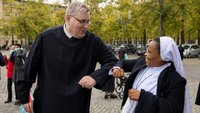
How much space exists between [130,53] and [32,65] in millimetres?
44033

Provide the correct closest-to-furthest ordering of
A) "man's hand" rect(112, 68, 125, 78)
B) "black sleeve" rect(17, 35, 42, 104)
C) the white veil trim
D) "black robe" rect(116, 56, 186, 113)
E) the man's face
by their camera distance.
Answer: "black robe" rect(116, 56, 186, 113) → the white veil trim → "man's hand" rect(112, 68, 125, 78) → the man's face → "black sleeve" rect(17, 35, 42, 104)

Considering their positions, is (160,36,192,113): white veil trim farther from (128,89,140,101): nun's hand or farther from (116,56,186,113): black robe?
(128,89,140,101): nun's hand

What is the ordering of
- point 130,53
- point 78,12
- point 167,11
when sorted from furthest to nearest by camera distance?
point 130,53 < point 167,11 < point 78,12

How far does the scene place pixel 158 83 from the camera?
344 cm

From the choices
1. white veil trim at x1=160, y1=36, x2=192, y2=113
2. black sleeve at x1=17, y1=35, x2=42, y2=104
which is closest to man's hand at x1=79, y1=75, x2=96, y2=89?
black sleeve at x1=17, y1=35, x2=42, y2=104

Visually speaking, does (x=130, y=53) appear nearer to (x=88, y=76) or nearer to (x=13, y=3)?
(x=13, y=3)

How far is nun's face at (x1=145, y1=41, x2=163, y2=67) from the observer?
353 cm

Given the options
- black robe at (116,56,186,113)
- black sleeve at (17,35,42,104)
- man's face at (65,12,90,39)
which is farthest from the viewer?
black sleeve at (17,35,42,104)

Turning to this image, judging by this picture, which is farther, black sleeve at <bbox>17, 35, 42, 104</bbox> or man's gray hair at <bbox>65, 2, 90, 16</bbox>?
black sleeve at <bbox>17, 35, 42, 104</bbox>

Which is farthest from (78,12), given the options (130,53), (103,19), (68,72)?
(103,19)

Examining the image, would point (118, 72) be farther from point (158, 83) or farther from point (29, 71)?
point (29, 71)

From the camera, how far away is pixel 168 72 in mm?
3455

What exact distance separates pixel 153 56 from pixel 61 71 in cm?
94

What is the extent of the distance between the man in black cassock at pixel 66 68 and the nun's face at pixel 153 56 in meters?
0.57
